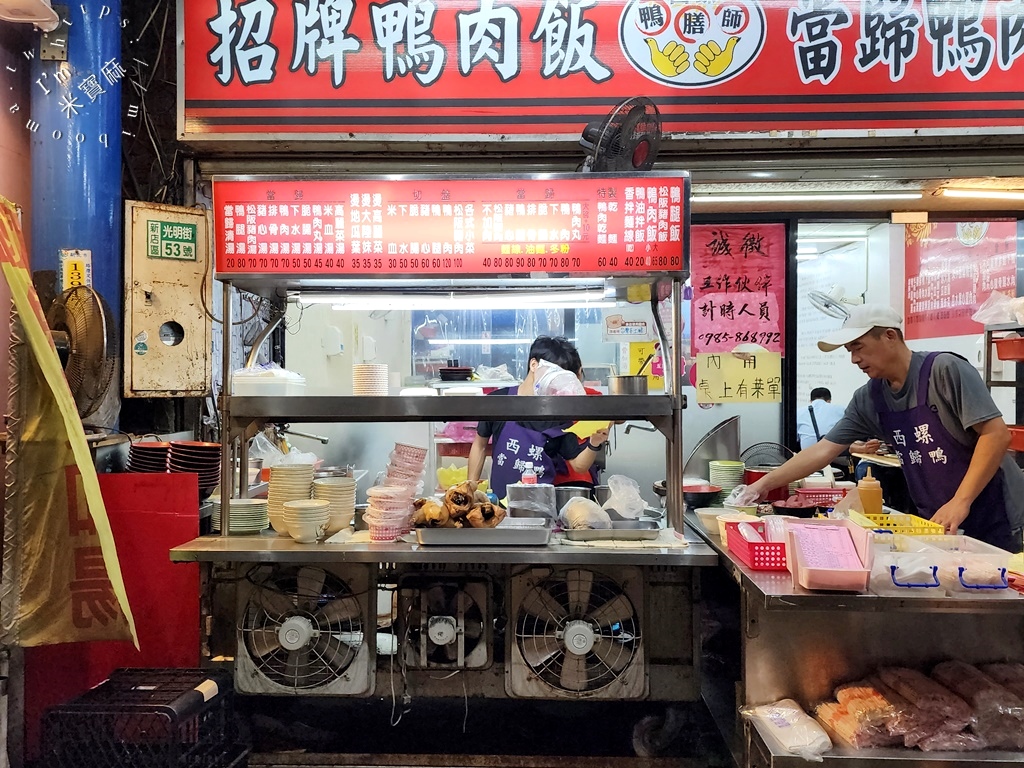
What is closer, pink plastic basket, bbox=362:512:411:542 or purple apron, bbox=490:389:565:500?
pink plastic basket, bbox=362:512:411:542

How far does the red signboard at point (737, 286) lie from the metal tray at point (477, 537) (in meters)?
2.79

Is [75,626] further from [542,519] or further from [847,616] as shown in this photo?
[847,616]

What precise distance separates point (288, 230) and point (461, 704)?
2394 millimetres

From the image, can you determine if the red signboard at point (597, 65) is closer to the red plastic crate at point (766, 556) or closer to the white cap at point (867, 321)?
the white cap at point (867, 321)

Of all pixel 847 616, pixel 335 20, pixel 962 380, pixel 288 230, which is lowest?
pixel 847 616

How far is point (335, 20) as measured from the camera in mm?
3957

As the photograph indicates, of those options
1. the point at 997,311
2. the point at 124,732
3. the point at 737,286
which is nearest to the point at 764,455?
the point at 737,286

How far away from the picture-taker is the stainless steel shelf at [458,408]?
2.94 meters

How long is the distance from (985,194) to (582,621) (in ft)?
13.4

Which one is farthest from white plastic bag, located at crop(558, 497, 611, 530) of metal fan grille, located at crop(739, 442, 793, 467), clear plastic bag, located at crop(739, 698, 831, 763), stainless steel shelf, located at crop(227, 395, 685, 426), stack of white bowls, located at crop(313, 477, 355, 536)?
metal fan grille, located at crop(739, 442, 793, 467)

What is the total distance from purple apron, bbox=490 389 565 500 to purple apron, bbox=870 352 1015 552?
1858 mm

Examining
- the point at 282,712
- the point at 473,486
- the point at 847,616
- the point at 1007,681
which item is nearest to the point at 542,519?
the point at 473,486

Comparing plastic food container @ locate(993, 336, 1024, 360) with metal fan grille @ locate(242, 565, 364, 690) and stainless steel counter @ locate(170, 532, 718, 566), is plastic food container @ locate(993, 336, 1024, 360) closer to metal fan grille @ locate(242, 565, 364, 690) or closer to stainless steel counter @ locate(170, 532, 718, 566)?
stainless steel counter @ locate(170, 532, 718, 566)

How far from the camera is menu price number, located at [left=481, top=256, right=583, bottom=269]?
9.82 ft
